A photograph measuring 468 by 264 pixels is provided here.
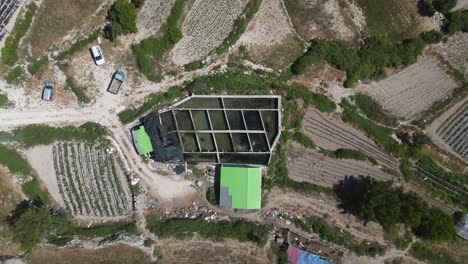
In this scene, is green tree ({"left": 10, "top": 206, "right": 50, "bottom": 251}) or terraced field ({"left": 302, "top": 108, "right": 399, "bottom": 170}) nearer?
green tree ({"left": 10, "top": 206, "right": 50, "bottom": 251})

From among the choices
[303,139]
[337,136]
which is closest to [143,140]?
[303,139]

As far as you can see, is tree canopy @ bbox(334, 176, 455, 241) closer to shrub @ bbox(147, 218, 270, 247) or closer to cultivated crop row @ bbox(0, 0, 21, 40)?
shrub @ bbox(147, 218, 270, 247)

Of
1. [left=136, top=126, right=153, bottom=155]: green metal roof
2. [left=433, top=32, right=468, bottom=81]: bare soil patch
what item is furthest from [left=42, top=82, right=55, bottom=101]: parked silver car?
[left=433, top=32, right=468, bottom=81]: bare soil patch

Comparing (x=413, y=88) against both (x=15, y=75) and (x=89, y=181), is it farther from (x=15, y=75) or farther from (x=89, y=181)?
(x=15, y=75)

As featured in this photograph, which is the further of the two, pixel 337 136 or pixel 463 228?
pixel 337 136

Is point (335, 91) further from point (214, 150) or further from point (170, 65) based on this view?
point (170, 65)

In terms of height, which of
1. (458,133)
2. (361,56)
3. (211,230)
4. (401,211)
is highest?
(361,56)
